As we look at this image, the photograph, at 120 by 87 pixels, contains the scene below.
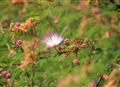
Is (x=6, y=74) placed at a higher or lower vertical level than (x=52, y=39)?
lower

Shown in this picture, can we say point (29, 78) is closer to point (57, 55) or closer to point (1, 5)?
point (57, 55)

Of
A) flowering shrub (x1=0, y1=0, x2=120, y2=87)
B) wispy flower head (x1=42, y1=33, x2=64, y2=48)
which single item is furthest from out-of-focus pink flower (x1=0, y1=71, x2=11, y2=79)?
wispy flower head (x1=42, y1=33, x2=64, y2=48)

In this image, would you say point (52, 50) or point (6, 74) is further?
point (6, 74)

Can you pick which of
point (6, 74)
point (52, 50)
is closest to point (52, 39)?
point (52, 50)

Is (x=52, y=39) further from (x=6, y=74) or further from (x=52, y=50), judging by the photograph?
(x=6, y=74)

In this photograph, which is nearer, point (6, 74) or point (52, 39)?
point (52, 39)

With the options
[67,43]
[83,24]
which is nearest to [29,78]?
[67,43]

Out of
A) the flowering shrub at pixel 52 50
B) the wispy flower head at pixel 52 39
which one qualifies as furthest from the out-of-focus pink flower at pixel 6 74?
the wispy flower head at pixel 52 39

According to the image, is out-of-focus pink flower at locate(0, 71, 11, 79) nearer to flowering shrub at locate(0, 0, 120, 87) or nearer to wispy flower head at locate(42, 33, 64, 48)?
flowering shrub at locate(0, 0, 120, 87)
